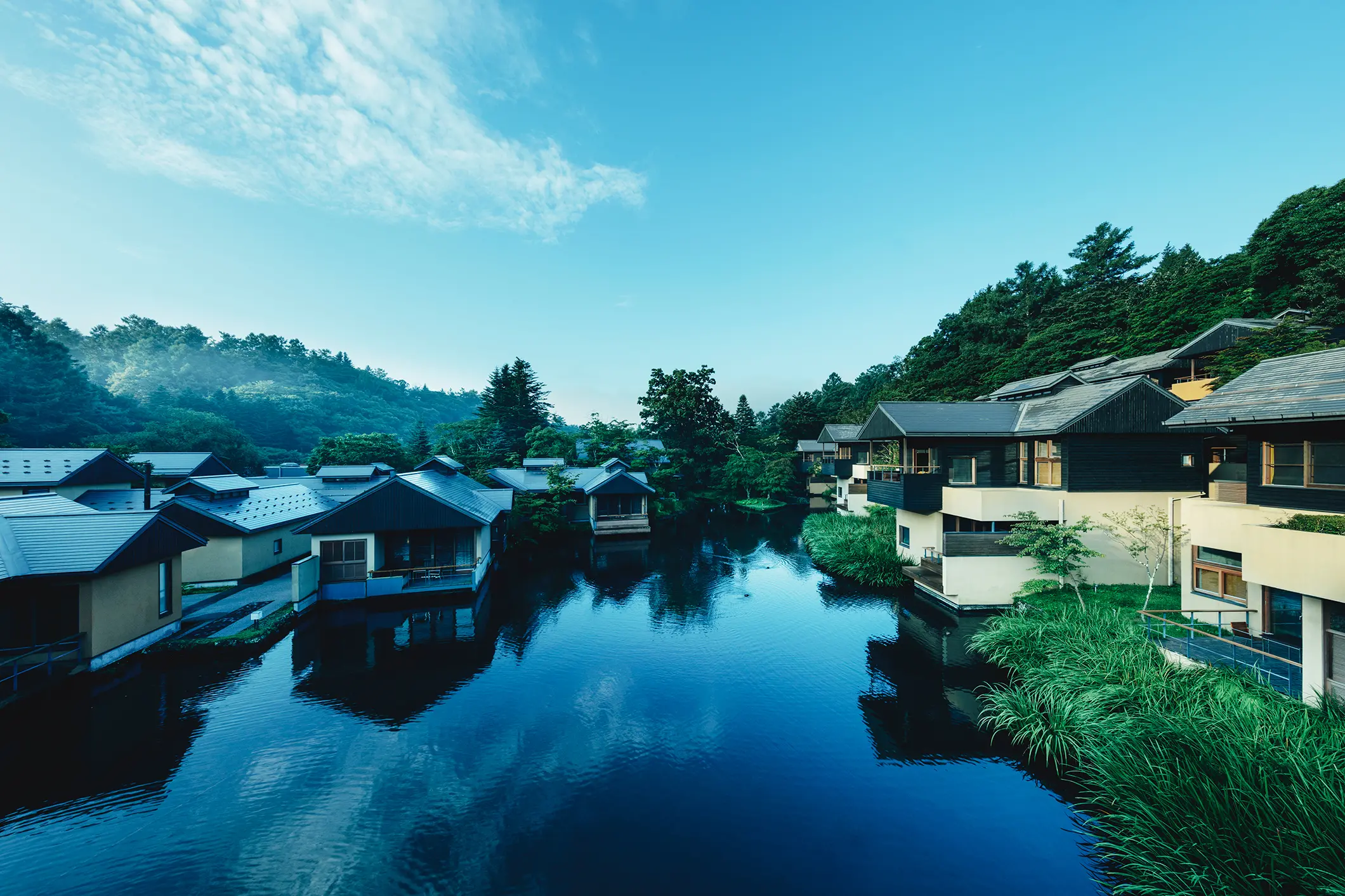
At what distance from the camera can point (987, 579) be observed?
16062 millimetres

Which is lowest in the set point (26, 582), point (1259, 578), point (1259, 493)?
point (26, 582)

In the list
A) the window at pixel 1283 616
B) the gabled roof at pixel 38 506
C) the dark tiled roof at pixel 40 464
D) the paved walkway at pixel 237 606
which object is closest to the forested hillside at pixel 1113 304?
the window at pixel 1283 616

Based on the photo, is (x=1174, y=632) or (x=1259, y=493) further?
(x=1174, y=632)

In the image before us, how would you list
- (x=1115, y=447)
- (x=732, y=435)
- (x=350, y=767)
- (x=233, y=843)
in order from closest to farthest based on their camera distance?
(x=233, y=843), (x=350, y=767), (x=1115, y=447), (x=732, y=435)

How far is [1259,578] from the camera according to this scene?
344 inches

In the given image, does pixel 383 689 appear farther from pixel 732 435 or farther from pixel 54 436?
pixel 54 436

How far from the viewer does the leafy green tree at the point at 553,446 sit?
45250 mm

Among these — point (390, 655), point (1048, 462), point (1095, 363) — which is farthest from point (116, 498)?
point (1095, 363)

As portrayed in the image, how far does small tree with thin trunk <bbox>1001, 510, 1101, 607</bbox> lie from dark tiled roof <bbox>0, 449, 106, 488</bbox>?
43.3m

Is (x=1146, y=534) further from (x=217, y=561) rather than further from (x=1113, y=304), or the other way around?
(x=1113, y=304)

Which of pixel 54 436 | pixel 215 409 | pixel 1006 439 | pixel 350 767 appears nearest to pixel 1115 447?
pixel 1006 439

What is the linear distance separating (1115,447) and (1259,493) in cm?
638

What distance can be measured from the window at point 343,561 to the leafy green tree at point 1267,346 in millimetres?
33549

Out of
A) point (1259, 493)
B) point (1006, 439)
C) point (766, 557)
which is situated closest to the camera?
point (1259, 493)
